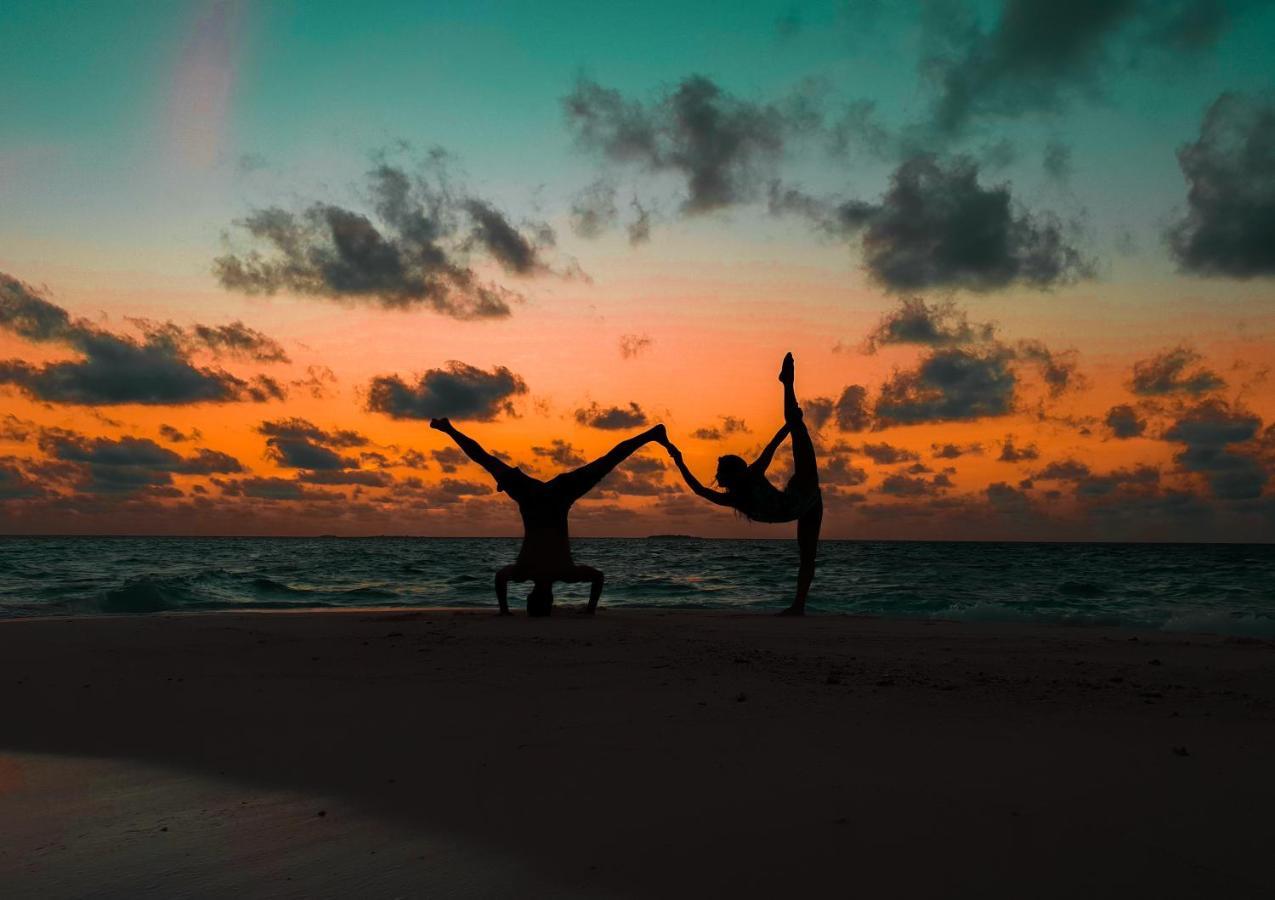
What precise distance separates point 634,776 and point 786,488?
8.66 meters

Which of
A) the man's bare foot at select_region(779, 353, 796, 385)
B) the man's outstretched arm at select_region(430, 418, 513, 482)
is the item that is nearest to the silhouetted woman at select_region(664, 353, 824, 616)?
the man's bare foot at select_region(779, 353, 796, 385)

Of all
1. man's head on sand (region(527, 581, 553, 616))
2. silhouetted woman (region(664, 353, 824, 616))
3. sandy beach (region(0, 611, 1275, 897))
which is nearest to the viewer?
sandy beach (region(0, 611, 1275, 897))

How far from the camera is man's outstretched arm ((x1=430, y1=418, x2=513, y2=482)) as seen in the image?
1257 centimetres

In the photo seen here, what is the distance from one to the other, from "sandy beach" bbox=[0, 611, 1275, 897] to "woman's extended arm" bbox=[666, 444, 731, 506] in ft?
11.4

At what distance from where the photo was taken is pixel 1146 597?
24281 mm

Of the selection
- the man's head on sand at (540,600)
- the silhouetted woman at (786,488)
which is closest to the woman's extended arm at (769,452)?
the silhouetted woman at (786,488)

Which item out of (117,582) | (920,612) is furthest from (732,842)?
(117,582)

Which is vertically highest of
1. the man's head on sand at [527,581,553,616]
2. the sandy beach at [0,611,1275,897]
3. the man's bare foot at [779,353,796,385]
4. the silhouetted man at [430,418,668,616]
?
the man's bare foot at [779,353,796,385]

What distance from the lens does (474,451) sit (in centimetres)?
1260

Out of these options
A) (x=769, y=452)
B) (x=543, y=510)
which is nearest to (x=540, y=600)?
(x=543, y=510)

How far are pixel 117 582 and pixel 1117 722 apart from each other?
27509 mm

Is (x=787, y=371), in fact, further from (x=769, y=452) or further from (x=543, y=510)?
(x=543, y=510)

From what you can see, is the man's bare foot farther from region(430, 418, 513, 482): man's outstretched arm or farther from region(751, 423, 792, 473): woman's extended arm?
region(430, 418, 513, 482): man's outstretched arm

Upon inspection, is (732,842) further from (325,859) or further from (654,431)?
(654,431)
